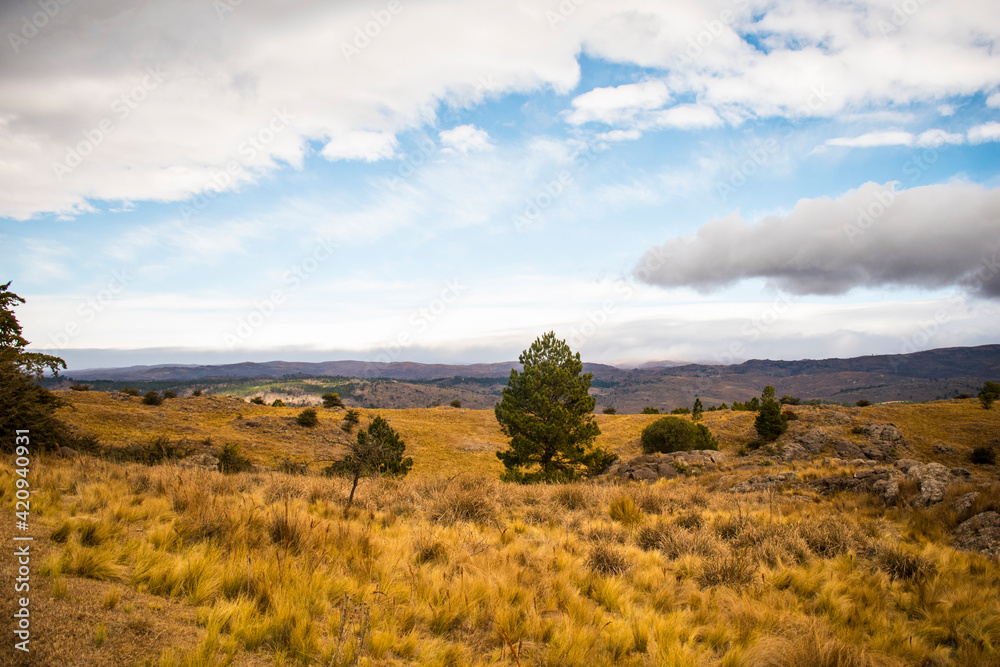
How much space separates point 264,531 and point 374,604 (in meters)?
2.35

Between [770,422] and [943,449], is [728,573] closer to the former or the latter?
[770,422]

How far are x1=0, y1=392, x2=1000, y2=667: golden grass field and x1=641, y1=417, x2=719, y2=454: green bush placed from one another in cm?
2553

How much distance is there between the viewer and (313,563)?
187 inches

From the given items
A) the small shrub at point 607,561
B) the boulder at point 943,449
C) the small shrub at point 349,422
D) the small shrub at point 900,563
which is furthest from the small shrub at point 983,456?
the small shrub at point 349,422

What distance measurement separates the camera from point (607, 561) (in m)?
5.94

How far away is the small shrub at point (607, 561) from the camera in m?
5.73

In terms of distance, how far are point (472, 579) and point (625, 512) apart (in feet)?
16.8

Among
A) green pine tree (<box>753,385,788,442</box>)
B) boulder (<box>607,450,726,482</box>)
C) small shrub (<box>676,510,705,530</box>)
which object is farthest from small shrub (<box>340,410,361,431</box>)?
small shrub (<box>676,510,705,530</box>)

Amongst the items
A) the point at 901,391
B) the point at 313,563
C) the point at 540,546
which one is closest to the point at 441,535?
the point at 540,546

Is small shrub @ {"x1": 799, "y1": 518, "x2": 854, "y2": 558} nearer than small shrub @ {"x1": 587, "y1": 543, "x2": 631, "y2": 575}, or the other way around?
small shrub @ {"x1": 587, "y1": 543, "x2": 631, "y2": 575}

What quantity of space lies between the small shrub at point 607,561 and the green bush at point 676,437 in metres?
30.7

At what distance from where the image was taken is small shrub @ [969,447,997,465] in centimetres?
2967

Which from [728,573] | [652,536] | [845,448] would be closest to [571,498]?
[652,536]

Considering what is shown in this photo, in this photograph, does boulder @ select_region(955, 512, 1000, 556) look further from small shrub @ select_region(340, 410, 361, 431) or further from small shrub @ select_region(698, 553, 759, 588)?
small shrub @ select_region(340, 410, 361, 431)
